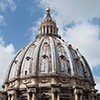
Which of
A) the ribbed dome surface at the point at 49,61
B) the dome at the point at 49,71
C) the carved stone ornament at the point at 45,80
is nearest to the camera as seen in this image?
the dome at the point at 49,71

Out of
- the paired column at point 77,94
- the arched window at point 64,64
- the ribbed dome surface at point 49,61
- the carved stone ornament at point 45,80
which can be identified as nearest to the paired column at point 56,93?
the carved stone ornament at point 45,80

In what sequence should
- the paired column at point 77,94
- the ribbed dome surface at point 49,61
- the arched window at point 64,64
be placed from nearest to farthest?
the paired column at point 77,94, the ribbed dome surface at point 49,61, the arched window at point 64,64

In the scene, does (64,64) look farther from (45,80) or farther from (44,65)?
(45,80)

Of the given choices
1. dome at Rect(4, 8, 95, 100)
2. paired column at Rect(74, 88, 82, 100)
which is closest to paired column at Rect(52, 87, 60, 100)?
dome at Rect(4, 8, 95, 100)

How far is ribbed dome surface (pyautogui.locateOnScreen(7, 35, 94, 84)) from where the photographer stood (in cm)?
6278

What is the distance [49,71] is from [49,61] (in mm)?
1974

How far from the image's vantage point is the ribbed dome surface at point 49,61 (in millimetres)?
62781

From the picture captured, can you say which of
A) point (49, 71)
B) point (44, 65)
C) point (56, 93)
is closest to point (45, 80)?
point (49, 71)

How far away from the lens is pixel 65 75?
6222 centimetres

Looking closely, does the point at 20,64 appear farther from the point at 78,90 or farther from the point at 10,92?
the point at 78,90

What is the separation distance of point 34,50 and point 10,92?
357 inches

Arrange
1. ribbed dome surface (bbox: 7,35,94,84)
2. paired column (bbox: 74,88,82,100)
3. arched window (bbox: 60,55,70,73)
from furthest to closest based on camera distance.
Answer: arched window (bbox: 60,55,70,73) → ribbed dome surface (bbox: 7,35,94,84) → paired column (bbox: 74,88,82,100)

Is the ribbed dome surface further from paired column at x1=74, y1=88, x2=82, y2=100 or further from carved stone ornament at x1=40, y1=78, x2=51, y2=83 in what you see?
paired column at x1=74, y1=88, x2=82, y2=100

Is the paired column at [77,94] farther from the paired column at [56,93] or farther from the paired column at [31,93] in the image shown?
the paired column at [31,93]
